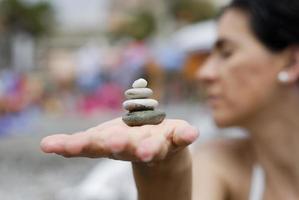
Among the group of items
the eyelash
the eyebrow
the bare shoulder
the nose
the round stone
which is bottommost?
the round stone

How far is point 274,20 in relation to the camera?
254 centimetres

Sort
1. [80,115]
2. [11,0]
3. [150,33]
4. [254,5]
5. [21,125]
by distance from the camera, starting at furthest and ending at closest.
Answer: [150,33]
[11,0]
[80,115]
[21,125]
[254,5]

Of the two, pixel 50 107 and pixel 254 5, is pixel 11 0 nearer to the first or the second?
pixel 50 107

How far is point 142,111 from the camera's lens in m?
1.46

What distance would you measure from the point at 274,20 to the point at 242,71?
0.64 feet

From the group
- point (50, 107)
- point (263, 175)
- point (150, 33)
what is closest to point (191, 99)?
point (50, 107)

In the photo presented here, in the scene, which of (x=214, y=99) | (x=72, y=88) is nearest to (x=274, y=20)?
(x=214, y=99)

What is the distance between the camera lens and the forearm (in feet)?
4.94

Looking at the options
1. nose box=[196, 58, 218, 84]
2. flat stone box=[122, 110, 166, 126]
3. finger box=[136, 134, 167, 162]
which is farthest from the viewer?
nose box=[196, 58, 218, 84]

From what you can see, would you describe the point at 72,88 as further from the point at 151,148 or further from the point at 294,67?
the point at 151,148

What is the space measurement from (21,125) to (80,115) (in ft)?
13.2

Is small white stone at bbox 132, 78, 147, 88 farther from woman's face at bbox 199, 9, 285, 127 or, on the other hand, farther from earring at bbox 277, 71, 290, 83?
earring at bbox 277, 71, 290, 83

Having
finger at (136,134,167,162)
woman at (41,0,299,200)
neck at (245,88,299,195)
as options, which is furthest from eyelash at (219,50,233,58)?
finger at (136,134,167,162)

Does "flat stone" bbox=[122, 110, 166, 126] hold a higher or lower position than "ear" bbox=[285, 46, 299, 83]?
lower
